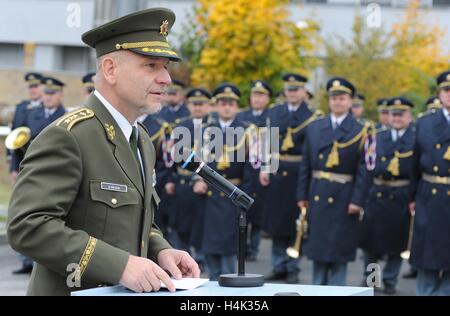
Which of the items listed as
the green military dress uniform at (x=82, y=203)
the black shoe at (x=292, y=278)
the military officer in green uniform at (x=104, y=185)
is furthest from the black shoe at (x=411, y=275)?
the green military dress uniform at (x=82, y=203)

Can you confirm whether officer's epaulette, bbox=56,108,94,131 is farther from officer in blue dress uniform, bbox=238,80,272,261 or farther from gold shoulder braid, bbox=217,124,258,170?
officer in blue dress uniform, bbox=238,80,272,261

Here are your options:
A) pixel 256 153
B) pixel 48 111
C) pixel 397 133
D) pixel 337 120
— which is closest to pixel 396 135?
pixel 397 133

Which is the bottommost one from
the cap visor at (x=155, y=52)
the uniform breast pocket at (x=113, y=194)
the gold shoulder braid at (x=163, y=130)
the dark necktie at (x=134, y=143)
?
the gold shoulder braid at (x=163, y=130)

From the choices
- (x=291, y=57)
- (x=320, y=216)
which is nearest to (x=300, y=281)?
(x=320, y=216)

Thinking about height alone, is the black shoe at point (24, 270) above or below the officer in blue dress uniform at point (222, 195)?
below

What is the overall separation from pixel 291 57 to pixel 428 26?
430 inches

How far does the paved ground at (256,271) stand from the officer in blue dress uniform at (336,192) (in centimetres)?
105

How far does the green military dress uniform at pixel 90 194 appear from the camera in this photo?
3354mm

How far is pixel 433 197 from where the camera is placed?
9.63 meters

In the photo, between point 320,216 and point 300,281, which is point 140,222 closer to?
point 320,216

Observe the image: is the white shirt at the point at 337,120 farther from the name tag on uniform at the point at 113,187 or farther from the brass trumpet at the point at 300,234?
the name tag on uniform at the point at 113,187

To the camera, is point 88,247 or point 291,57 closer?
point 88,247

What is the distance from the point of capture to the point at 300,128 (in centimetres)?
1227

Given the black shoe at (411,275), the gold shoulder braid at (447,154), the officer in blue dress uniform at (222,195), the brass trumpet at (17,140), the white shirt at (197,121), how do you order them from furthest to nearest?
the black shoe at (411,275) < the white shirt at (197,121) < the officer in blue dress uniform at (222,195) < the gold shoulder braid at (447,154) < the brass trumpet at (17,140)
